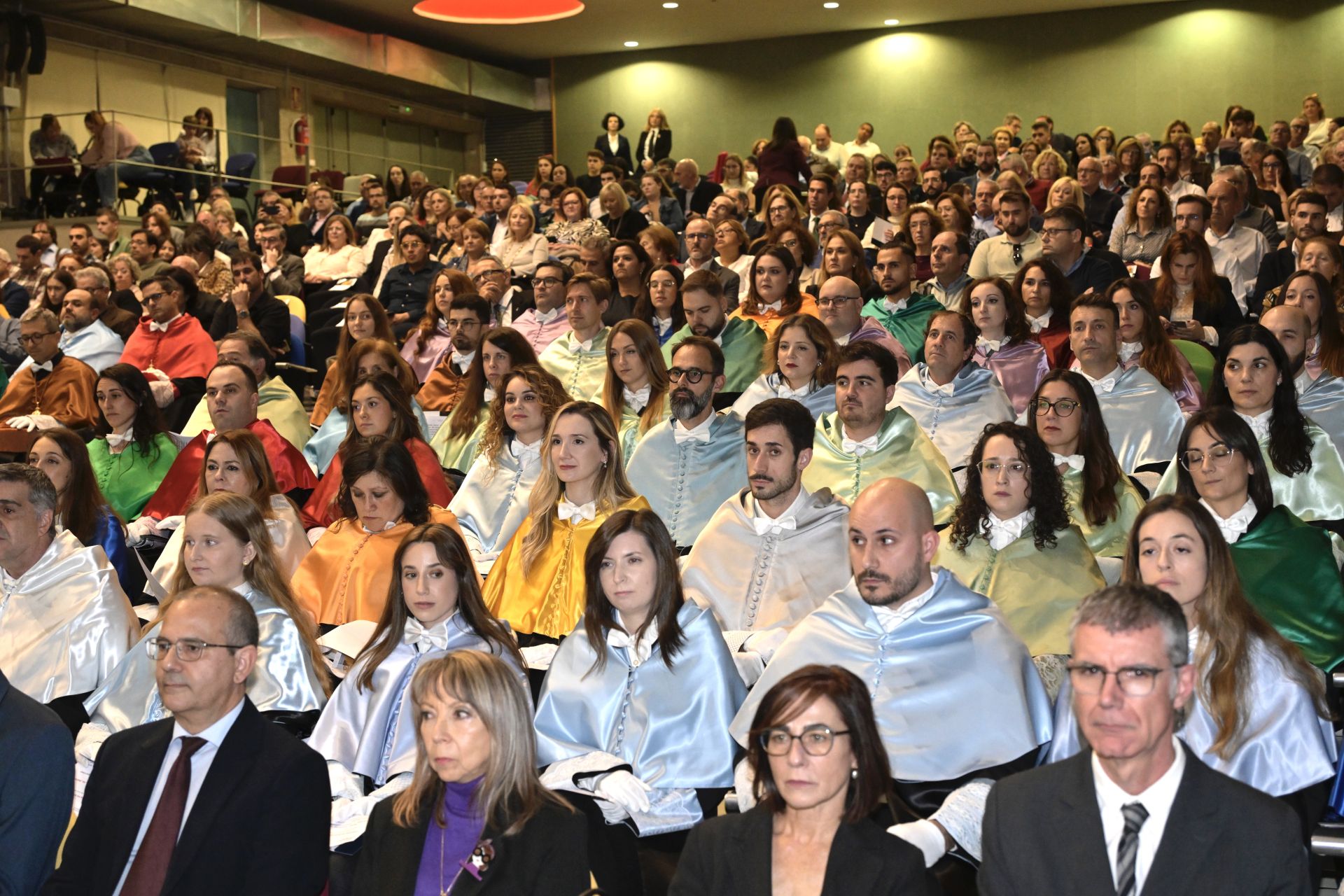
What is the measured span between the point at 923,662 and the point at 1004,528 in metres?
0.85

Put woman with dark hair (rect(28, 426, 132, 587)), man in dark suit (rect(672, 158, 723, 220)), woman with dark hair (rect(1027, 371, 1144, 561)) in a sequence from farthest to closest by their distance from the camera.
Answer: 1. man in dark suit (rect(672, 158, 723, 220))
2. woman with dark hair (rect(28, 426, 132, 587))
3. woman with dark hair (rect(1027, 371, 1144, 561))

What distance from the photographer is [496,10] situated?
19.2m

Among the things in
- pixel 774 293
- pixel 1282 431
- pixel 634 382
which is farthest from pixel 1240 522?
pixel 774 293

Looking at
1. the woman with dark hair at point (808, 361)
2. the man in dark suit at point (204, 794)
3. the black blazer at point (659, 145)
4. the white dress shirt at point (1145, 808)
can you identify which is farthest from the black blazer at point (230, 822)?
the black blazer at point (659, 145)

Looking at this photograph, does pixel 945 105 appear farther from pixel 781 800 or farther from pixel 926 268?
pixel 781 800

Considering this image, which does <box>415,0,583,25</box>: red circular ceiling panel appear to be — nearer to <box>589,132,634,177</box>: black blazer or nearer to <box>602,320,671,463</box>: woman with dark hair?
<box>589,132,634,177</box>: black blazer

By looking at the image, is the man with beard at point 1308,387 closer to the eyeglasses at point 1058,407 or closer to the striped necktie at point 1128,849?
the eyeglasses at point 1058,407

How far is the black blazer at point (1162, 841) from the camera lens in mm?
2404

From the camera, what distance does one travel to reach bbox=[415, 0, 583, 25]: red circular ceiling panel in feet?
62.3

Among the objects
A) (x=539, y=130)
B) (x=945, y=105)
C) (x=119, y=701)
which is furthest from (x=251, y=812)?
(x=539, y=130)

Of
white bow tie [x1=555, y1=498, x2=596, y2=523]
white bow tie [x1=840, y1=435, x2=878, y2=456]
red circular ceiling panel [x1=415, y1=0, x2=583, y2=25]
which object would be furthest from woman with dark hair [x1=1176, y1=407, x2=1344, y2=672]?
red circular ceiling panel [x1=415, y1=0, x2=583, y2=25]

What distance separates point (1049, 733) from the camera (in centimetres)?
356

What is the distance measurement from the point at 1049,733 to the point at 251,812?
1.89 metres

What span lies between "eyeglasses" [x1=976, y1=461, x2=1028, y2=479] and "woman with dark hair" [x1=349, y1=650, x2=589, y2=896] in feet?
6.29
